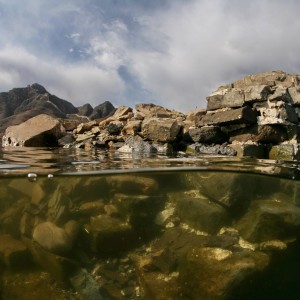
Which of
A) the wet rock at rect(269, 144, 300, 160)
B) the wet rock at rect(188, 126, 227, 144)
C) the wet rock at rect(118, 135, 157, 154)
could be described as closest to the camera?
the wet rock at rect(269, 144, 300, 160)

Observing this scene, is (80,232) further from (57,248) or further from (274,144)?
(274,144)

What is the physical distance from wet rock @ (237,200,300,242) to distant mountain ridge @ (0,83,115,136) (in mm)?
55639

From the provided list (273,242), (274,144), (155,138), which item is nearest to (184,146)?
(155,138)

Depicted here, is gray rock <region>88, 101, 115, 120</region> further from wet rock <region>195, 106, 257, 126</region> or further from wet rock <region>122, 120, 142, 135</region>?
wet rock <region>195, 106, 257, 126</region>

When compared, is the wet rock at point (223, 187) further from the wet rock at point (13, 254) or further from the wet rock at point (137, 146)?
the wet rock at point (137, 146)

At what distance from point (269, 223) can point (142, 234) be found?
2910 millimetres

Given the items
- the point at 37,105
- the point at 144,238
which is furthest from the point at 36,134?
the point at 37,105

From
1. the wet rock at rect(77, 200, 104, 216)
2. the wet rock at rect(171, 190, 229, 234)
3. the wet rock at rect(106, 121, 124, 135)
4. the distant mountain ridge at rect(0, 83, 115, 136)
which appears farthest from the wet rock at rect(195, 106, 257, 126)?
the distant mountain ridge at rect(0, 83, 115, 136)

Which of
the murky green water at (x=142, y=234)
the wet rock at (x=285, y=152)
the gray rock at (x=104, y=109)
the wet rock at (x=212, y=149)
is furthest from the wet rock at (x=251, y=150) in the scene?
the gray rock at (x=104, y=109)

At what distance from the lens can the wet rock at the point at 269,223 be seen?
23.2 feet

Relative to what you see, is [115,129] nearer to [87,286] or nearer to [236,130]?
[236,130]

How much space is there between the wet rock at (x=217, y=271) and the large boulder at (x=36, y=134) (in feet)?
45.8

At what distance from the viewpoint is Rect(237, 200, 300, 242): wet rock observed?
23.2 ft

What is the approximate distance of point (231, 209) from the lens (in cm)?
791
